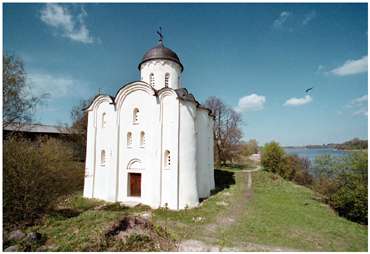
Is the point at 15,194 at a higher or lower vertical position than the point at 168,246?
higher

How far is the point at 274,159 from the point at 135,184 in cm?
2166

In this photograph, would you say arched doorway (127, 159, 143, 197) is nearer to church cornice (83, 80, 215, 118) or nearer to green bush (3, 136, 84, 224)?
church cornice (83, 80, 215, 118)

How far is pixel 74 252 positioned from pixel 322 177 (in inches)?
590

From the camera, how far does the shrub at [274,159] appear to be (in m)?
28.1

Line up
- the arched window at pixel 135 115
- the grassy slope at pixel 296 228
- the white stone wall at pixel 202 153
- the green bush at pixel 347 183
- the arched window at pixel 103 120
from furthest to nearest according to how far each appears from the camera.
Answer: the white stone wall at pixel 202 153 → the arched window at pixel 103 120 → the arched window at pixel 135 115 → the green bush at pixel 347 183 → the grassy slope at pixel 296 228

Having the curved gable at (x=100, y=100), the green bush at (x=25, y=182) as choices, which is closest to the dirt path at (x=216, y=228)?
the green bush at (x=25, y=182)

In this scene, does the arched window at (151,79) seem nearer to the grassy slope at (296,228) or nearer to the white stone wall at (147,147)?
the white stone wall at (147,147)

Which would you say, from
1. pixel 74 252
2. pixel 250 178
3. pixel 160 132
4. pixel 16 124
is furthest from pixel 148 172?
pixel 250 178

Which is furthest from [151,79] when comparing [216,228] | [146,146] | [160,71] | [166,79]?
[216,228]

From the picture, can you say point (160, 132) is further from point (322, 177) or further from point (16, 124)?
point (322, 177)

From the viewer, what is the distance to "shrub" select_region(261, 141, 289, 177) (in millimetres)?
28148

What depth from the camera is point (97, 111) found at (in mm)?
14914

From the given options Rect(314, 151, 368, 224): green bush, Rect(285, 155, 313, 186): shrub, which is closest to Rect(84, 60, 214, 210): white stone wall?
Rect(314, 151, 368, 224): green bush

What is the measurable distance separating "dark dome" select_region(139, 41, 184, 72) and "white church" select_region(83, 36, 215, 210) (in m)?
0.08
